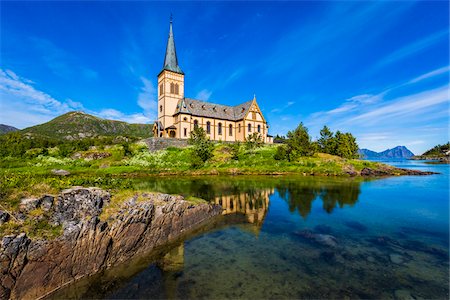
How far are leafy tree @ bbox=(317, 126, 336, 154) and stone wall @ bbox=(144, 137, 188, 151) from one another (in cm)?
3513

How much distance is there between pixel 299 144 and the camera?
170ft

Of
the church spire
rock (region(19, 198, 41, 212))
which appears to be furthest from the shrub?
rock (region(19, 198, 41, 212))

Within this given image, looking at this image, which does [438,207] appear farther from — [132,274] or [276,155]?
[276,155]

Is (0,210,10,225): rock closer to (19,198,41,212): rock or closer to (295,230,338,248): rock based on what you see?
(19,198,41,212): rock

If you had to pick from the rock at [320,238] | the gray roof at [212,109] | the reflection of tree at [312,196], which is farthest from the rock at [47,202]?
the gray roof at [212,109]

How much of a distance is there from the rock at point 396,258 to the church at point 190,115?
52823mm

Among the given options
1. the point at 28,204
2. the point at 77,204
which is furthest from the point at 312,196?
the point at 28,204

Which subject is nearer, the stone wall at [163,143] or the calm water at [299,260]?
the calm water at [299,260]

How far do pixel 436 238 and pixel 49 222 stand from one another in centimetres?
1975

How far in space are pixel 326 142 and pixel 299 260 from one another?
53544 millimetres

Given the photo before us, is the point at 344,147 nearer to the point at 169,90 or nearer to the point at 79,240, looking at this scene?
the point at 169,90

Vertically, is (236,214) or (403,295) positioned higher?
(236,214)

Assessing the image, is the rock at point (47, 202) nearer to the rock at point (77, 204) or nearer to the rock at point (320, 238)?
the rock at point (77, 204)

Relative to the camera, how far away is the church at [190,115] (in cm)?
6031
